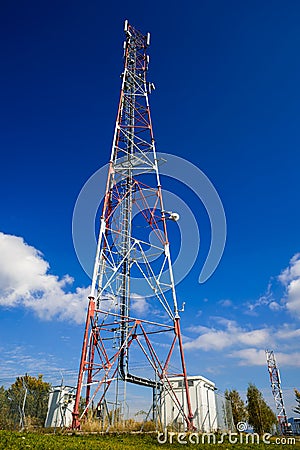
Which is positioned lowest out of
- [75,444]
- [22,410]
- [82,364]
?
[75,444]

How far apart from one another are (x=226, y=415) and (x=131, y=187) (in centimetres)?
1741

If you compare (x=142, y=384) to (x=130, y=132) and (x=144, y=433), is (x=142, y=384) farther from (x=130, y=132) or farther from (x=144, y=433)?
(x=130, y=132)

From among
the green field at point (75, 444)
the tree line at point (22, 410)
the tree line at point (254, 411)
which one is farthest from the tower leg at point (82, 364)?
the tree line at point (254, 411)

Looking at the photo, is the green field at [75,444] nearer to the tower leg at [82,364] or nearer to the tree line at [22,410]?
the tower leg at [82,364]

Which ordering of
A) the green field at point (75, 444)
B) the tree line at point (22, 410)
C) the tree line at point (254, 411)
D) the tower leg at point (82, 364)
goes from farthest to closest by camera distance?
1. the tree line at point (254, 411)
2. the tree line at point (22, 410)
3. the tower leg at point (82, 364)
4. the green field at point (75, 444)

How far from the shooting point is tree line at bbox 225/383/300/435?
35250 mm

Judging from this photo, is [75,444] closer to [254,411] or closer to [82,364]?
[82,364]

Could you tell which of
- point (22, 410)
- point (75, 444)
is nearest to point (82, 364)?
point (22, 410)

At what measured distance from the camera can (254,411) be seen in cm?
3609

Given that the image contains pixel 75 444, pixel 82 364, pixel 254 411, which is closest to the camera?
pixel 75 444

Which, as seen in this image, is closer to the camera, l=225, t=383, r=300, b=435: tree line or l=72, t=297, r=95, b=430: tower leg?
l=72, t=297, r=95, b=430: tower leg

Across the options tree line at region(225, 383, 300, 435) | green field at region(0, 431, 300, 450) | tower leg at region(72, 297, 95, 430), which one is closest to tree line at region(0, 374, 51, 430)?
tower leg at region(72, 297, 95, 430)

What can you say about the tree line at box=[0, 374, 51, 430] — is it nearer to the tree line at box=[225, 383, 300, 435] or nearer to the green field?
the green field

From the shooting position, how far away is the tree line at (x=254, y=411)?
35250 millimetres
